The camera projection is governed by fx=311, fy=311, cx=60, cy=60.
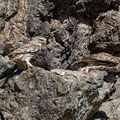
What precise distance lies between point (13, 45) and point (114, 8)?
8.47ft

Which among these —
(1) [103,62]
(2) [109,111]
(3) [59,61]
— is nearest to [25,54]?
(3) [59,61]

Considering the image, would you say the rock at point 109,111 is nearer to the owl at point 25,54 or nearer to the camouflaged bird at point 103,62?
the camouflaged bird at point 103,62

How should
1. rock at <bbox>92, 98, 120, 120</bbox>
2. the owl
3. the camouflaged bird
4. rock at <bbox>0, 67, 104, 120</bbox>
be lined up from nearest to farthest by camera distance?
rock at <bbox>0, 67, 104, 120</bbox>, the owl, rock at <bbox>92, 98, 120, 120</bbox>, the camouflaged bird

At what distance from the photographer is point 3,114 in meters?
4.64

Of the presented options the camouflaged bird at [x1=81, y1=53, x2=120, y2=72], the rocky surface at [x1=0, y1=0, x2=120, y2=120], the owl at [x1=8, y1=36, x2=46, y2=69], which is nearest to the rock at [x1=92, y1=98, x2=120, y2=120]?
the rocky surface at [x1=0, y1=0, x2=120, y2=120]

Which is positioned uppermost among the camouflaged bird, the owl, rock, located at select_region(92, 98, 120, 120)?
the owl

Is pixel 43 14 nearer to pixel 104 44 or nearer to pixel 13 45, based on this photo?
pixel 13 45

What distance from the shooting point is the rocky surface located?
452cm

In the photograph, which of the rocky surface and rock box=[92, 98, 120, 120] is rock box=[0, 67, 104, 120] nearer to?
the rocky surface

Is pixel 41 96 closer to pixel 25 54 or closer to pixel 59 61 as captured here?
pixel 25 54

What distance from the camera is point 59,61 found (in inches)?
286

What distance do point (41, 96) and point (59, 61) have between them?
2802mm

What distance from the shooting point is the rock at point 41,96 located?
4.45m

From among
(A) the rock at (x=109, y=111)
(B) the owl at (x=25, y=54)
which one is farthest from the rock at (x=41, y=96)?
(A) the rock at (x=109, y=111)
